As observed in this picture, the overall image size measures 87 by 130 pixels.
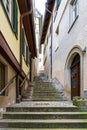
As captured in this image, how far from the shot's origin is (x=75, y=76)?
11.6 metres

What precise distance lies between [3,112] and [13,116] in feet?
0.98

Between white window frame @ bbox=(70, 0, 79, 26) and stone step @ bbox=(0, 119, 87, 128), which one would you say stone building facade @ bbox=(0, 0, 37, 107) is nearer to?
stone step @ bbox=(0, 119, 87, 128)

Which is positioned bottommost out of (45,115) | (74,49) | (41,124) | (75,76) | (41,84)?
(41,124)

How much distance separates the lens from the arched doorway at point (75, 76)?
11041 millimetres

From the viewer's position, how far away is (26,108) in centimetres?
802

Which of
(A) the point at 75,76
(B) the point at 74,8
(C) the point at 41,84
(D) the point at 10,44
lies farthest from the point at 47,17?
(D) the point at 10,44

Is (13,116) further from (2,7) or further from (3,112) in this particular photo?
(2,7)

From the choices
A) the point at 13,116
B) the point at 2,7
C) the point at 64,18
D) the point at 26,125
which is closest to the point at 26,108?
the point at 13,116

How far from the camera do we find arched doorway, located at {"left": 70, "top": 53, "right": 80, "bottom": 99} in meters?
11.0

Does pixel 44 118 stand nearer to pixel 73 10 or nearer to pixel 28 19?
pixel 28 19

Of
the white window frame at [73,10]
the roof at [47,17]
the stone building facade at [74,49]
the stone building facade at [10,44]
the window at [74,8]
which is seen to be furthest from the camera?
the roof at [47,17]

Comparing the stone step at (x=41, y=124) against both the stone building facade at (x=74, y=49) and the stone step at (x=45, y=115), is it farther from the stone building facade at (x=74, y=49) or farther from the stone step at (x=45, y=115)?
the stone building facade at (x=74, y=49)

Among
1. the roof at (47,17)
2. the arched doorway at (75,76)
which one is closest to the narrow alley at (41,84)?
the arched doorway at (75,76)

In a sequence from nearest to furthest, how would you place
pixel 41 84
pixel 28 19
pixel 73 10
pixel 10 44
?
pixel 10 44
pixel 28 19
pixel 73 10
pixel 41 84
